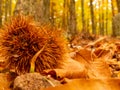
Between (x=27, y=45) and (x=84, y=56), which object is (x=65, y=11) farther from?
(x=27, y=45)

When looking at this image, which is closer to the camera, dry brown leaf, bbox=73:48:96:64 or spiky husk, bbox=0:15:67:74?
spiky husk, bbox=0:15:67:74

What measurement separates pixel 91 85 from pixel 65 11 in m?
23.3

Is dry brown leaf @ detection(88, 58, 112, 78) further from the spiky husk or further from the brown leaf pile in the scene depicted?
the spiky husk

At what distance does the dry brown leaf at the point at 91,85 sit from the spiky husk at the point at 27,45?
1.66 feet

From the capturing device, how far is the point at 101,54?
8.10 ft

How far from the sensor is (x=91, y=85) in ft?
3.18

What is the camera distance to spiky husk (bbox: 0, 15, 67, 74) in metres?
1.45

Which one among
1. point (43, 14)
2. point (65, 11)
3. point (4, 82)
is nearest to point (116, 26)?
point (43, 14)

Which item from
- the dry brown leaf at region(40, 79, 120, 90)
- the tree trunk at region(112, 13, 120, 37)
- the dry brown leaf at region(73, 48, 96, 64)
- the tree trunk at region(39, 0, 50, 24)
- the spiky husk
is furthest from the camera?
the tree trunk at region(112, 13, 120, 37)

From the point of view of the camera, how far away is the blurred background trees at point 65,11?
8.75 feet

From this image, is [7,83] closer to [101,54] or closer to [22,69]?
[22,69]

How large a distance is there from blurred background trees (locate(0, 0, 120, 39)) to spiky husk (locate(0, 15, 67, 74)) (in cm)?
19

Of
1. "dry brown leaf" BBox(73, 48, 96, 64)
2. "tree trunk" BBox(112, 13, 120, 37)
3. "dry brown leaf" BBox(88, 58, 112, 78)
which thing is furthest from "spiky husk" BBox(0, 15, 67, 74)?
"tree trunk" BBox(112, 13, 120, 37)

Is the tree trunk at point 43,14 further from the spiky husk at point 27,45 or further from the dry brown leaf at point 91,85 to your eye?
the dry brown leaf at point 91,85
